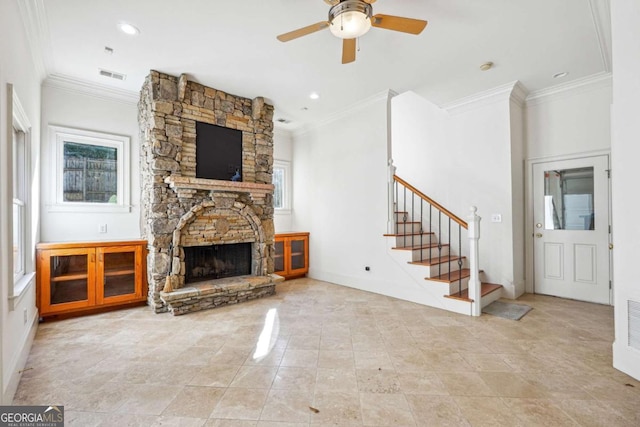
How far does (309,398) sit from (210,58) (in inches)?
145

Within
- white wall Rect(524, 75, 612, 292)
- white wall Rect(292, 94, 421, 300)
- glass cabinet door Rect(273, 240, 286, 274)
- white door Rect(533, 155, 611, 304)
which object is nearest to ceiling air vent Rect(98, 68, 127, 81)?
white wall Rect(292, 94, 421, 300)

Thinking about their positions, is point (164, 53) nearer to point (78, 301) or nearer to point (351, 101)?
point (351, 101)

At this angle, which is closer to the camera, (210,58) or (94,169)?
(210,58)

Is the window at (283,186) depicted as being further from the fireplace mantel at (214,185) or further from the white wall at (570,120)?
the white wall at (570,120)

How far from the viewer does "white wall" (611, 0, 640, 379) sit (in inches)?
85.7

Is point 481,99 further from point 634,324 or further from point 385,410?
point 385,410

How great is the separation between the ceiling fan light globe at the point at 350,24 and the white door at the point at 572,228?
3.86 m

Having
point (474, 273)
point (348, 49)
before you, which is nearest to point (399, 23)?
point (348, 49)

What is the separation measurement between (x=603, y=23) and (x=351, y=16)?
268 cm

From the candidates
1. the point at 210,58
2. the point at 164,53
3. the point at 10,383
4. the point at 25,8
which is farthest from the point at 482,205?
the point at 25,8

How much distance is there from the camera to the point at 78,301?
3.48 metres

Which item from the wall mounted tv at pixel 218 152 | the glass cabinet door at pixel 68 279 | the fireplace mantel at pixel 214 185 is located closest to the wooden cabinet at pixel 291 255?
the fireplace mantel at pixel 214 185

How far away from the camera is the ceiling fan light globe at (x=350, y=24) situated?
7.02 feet

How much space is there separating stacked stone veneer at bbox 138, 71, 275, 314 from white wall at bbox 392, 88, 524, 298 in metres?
3.02
